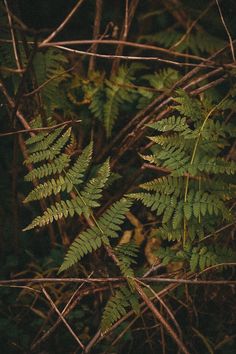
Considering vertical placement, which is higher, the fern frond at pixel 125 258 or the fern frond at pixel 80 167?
the fern frond at pixel 80 167

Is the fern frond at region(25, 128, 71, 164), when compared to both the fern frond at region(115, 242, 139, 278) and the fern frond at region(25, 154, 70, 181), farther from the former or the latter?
the fern frond at region(115, 242, 139, 278)

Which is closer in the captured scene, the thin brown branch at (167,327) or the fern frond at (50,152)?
the thin brown branch at (167,327)

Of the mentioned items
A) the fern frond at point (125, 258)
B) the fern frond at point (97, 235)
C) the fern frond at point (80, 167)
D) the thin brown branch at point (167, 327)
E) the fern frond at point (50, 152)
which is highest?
the fern frond at point (50, 152)

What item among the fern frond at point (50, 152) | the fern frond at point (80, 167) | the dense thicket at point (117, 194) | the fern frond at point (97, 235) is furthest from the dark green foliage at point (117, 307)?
the fern frond at point (50, 152)

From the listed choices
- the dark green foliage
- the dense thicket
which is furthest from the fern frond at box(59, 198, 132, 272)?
the dark green foliage

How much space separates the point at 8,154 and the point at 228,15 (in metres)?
1.97

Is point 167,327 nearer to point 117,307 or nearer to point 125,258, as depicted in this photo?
point 117,307

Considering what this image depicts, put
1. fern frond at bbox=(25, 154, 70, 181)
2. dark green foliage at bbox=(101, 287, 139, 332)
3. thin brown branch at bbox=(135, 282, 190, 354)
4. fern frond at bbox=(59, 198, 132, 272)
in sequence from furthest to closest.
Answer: fern frond at bbox=(25, 154, 70, 181)
fern frond at bbox=(59, 198, 132, 272)
dark green foliage at bbox=(101, 287, 139, 332)
thin brown branch at bbox=(135, 282, 190, 354)

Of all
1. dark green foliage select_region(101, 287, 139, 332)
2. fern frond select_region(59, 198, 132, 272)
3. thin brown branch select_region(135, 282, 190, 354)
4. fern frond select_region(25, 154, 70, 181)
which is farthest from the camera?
fern frond select_region(25, 154, 70, 181)

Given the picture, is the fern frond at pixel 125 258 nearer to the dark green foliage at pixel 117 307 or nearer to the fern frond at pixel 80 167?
the dark green foliage at pixel 117 307

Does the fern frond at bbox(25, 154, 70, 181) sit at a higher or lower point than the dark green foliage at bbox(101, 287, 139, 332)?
higher

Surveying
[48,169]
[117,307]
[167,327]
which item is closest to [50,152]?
[48,169]

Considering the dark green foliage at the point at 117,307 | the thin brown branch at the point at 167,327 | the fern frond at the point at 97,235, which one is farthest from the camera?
the fern frond at the point at 97,235

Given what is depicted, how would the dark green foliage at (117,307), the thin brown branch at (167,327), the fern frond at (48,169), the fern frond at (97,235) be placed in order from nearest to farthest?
the thin brown branch at (167,327) < the dark green foliage at (117,307) < the fern frond at (97,235) < the fern frond at (48,169)
